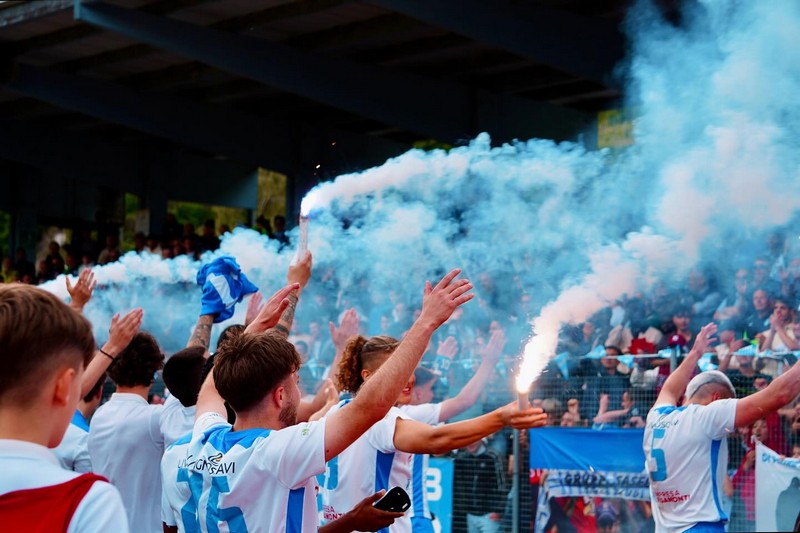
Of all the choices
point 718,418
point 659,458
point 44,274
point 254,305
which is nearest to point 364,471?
point 254,305

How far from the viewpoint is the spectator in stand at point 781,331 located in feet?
27.7

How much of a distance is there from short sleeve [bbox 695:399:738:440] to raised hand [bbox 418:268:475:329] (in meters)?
3.55

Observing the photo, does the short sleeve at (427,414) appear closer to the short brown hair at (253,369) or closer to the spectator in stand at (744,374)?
the spectator in stand at (744,374)

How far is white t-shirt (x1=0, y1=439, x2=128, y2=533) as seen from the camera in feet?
7.04

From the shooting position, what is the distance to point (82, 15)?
15656 millimetres

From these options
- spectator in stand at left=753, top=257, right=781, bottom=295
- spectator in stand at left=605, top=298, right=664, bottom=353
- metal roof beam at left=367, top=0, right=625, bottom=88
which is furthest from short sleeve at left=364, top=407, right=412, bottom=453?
metal roof beam at left=367, top=0, right=625, bottom=88

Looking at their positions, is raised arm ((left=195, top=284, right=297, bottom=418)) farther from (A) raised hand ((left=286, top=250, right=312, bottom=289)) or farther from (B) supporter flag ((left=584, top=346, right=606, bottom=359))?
(B) supporter flag ((left=584, top=346, right=606, bottom=359))

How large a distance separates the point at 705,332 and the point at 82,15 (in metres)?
11.7

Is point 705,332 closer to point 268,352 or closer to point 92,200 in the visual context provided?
point 268,352

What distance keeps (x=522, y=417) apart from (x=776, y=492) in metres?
5.29

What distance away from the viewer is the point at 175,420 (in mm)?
5641

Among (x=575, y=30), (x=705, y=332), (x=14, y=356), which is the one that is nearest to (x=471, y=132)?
(x=575, y=30)

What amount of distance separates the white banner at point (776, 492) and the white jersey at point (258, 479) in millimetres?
5485

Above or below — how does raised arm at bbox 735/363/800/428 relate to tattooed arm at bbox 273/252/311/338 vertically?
below
